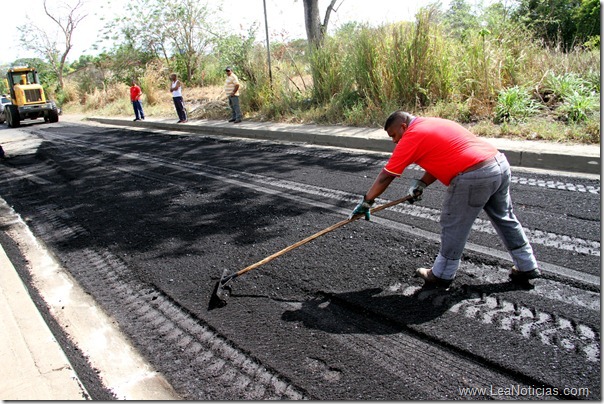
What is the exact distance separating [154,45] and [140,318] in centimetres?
2745

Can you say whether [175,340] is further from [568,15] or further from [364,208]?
[568,15]

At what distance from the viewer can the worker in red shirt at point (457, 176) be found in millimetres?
2848

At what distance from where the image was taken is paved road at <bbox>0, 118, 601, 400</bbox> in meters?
2.40

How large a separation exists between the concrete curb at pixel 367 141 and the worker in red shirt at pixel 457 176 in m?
3.51

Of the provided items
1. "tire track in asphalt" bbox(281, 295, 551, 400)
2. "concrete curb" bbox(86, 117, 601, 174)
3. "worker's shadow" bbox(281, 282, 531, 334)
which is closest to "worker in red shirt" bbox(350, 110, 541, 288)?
"worker's shadow" bbox(281, 282, 531, 334)

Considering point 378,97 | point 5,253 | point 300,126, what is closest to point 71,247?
point 5,253

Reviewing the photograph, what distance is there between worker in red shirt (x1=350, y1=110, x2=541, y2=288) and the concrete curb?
3.51 meters

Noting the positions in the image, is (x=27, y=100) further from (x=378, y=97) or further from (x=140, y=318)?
(x=140, y=318)

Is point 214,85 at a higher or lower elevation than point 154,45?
lower

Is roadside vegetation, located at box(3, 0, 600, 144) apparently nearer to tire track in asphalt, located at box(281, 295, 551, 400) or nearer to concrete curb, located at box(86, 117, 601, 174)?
concrete curb, located at box(86, 117, 601, 174)

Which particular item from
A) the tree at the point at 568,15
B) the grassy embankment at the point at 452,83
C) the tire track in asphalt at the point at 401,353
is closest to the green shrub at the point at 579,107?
the grassy embankment at the point at 452,83

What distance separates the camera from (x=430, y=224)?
4.32m

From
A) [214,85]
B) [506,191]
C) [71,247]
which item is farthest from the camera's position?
[214,85]

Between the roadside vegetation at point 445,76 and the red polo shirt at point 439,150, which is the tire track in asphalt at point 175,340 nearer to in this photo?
the red polo shirt at point 439,150
